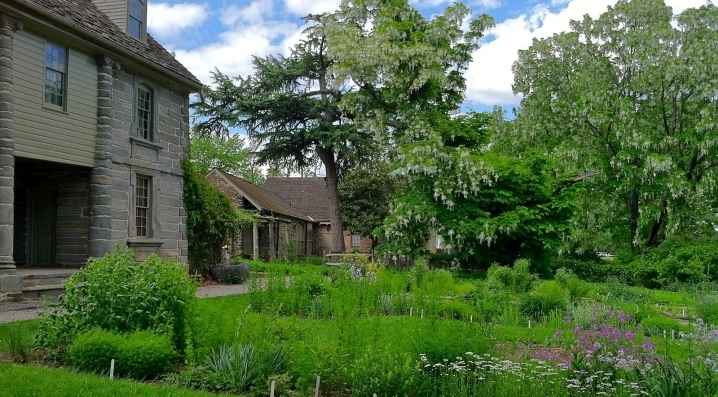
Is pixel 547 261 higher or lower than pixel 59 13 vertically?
lower

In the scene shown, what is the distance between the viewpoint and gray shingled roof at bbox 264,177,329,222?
43062 mm

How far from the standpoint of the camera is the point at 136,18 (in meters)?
17.5

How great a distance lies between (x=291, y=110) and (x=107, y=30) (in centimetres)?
1502

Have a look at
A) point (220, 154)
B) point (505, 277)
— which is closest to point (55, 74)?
point (505, 277)

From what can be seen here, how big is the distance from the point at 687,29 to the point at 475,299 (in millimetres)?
19074

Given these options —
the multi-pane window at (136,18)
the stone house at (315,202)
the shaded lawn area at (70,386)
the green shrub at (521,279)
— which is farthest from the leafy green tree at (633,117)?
the shaded lawn area at (70,386)

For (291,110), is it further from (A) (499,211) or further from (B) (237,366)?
(B) (237,366)

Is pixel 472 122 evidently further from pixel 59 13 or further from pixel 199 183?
pixel 59 13

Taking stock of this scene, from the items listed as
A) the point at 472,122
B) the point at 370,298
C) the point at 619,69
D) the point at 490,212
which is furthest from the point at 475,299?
the point at 619,69

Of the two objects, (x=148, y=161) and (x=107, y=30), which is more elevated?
(x=107, y=30)

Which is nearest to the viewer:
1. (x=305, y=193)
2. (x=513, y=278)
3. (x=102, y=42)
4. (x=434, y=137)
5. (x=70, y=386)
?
(x=70, y=386)

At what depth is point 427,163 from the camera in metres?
21.2

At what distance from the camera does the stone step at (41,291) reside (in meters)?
12.4

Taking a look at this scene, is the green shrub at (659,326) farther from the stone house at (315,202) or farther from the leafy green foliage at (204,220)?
the stone house at (315,202)
